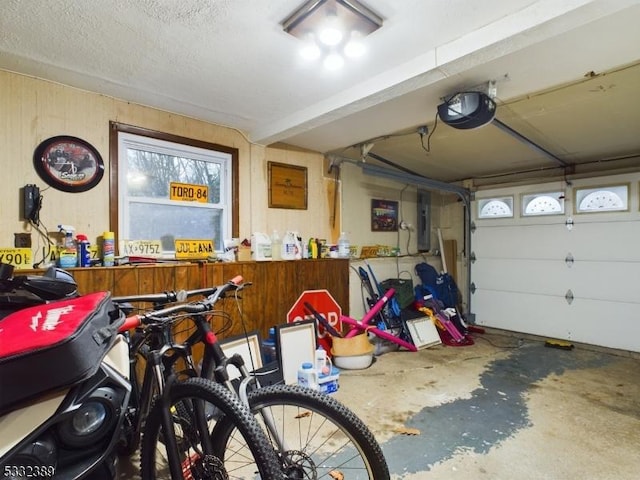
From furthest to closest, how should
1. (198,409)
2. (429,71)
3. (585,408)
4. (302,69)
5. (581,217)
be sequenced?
1. (581,217)
2. (585,408)
3. (302,69)
4. (429,71)
5. (198,409)

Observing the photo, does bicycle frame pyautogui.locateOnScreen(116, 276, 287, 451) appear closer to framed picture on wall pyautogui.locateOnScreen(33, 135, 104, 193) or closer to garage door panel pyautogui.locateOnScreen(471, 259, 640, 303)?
framed picture on wall pyautogui.locateOnScreen(33, 135, 104, 193)

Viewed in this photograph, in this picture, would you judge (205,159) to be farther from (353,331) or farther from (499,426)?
(499,426)

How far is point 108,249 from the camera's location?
2250 mm

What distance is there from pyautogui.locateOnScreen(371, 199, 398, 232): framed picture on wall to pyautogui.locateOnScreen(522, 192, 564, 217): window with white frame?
1.74 m

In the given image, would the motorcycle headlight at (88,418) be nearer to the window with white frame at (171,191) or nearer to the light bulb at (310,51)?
the window with white frame at (171,191)

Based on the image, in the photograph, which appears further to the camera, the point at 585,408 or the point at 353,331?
the point at 353,331

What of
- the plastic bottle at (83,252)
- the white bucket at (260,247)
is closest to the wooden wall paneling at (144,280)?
the plastic bottle at (83,252)

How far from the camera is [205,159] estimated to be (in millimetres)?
2906

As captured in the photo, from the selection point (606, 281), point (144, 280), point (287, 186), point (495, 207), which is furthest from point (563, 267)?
point (144, 280)

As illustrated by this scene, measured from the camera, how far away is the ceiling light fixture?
149cm

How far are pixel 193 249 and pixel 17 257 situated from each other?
1.07 m

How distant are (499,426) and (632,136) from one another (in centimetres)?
311

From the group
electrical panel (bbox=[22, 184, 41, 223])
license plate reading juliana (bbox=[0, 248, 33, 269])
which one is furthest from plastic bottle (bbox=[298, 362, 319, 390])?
electrical panel (bbox=[22, 184, 41, 223])

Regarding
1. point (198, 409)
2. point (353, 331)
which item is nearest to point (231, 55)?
point (198, 409)
